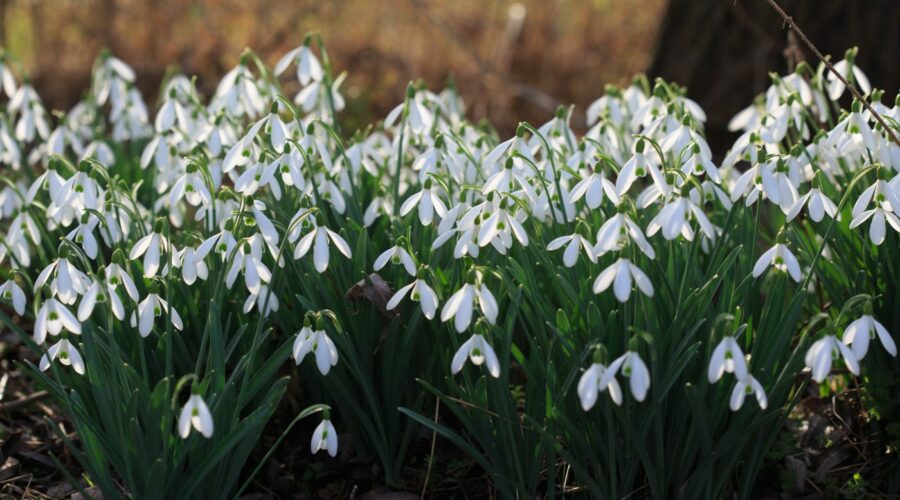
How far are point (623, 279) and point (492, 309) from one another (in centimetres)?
26

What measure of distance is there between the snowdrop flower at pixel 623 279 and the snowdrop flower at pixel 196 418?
71 centimetres

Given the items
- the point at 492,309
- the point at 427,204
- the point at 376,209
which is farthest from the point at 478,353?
the point at 376,209

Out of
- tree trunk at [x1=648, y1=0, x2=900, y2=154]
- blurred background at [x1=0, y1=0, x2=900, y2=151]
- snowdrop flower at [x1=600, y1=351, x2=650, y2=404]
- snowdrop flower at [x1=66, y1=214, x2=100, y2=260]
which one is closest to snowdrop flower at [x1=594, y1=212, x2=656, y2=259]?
snowdrop flower at [x1=600, y1=351, x2=650, y2=404]

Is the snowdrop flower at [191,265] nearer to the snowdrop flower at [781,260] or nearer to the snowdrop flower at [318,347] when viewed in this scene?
the snowdrop flower at [318,347]

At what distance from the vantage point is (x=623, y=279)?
6.00 ft

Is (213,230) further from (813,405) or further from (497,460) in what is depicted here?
(813,405)

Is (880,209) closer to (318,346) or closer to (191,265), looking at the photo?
(318,346)

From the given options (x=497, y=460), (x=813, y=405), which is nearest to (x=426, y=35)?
(x=813, y=405)

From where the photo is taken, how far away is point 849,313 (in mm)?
2244

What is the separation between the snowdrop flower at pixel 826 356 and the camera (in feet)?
5.79

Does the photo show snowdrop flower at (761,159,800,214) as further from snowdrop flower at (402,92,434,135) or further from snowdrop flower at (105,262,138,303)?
snowdrop flower at (105,262,138,303)

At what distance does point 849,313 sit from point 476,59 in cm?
350

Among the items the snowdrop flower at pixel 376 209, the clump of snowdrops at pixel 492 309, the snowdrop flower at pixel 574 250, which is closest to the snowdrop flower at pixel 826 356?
the clump of snowdrops at pixel 492 309

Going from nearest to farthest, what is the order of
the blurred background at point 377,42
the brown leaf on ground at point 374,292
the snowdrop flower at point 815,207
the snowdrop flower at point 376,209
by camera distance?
the snowdrop flower at point 815,207 → the brown leaf on ground at point 374,292 → the snowdrop flower at point 376,209 → the blurred background at point 377,42
